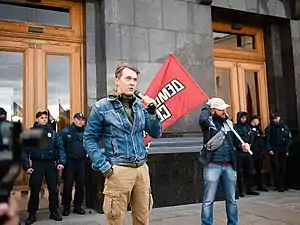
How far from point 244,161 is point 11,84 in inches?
211

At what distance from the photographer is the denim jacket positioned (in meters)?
3.22

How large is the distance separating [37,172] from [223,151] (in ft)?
10.4

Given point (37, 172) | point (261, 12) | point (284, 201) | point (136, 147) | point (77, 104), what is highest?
point (261, 12)

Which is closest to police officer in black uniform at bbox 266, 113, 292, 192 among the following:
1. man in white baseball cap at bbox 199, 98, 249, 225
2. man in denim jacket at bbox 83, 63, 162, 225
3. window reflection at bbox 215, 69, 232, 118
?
window reflection at bbox 215, 69, 232, 118

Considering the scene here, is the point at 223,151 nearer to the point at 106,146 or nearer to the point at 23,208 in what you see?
the point at 106,146

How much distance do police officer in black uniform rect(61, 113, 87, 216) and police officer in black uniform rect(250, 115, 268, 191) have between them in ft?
13.9

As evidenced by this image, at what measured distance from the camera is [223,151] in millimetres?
4613

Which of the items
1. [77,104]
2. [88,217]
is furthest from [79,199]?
[77,104]

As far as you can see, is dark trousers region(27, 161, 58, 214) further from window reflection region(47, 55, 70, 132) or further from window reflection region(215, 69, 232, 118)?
window reflection region(215, 69, 232, 118)

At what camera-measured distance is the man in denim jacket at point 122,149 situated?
3156mm

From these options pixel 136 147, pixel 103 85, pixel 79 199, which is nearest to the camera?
pixel 136 147

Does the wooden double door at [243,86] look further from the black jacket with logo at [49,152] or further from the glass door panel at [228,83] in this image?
the black jacket with logo at [49,152]

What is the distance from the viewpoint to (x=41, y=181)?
604 centimetres

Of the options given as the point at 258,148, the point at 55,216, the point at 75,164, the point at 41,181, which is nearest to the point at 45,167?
the point at 41,181
